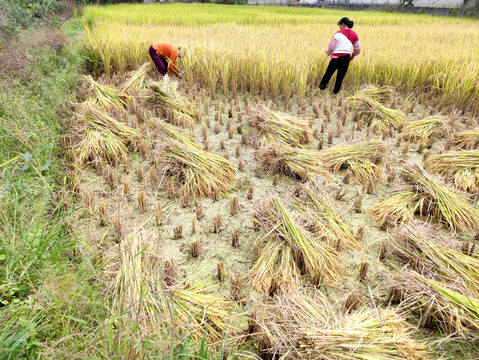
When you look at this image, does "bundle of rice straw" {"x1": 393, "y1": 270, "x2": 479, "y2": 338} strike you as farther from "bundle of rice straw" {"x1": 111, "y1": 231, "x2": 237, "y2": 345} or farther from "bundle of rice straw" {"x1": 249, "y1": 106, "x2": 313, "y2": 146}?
"bundle of rice straw" {"x1": 249, "y1": 106, "x2": 313, "y2": 146}

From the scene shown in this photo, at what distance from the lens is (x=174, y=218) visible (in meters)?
2.09

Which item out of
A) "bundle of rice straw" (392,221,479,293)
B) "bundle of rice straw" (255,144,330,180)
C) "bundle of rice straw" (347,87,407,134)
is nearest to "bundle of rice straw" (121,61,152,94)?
"bundle of rice straw" (255,144,330,180)

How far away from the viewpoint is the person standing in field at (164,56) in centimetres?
412

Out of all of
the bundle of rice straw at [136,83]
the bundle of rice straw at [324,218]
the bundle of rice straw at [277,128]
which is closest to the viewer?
the bundle of rice straw at [324,218]

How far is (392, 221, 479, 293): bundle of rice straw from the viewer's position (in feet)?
4.99

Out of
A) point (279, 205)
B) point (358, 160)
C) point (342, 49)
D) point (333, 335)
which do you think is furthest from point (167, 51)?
point (333, 335)

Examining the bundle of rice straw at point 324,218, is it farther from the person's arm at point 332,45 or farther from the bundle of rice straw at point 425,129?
the person's arm at point 332,45

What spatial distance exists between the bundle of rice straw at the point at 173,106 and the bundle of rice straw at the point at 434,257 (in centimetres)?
236

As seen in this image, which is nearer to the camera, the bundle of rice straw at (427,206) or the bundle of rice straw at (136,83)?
the bundle of rice straw at (427,206)

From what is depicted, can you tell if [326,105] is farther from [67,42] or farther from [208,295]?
[67,42]

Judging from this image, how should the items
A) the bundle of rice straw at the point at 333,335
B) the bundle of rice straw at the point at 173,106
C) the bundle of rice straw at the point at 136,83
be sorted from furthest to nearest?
1. the bundle of rice straw at the point at 136,83
2. the bundle of rice straw at the point at 173,106
3. the bundle of rice straw at the point at 333,335

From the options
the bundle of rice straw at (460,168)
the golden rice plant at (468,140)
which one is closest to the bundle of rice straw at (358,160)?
the bundle of rice straw at (460,168)

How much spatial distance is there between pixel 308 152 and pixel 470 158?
137cm

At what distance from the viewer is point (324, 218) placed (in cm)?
195
